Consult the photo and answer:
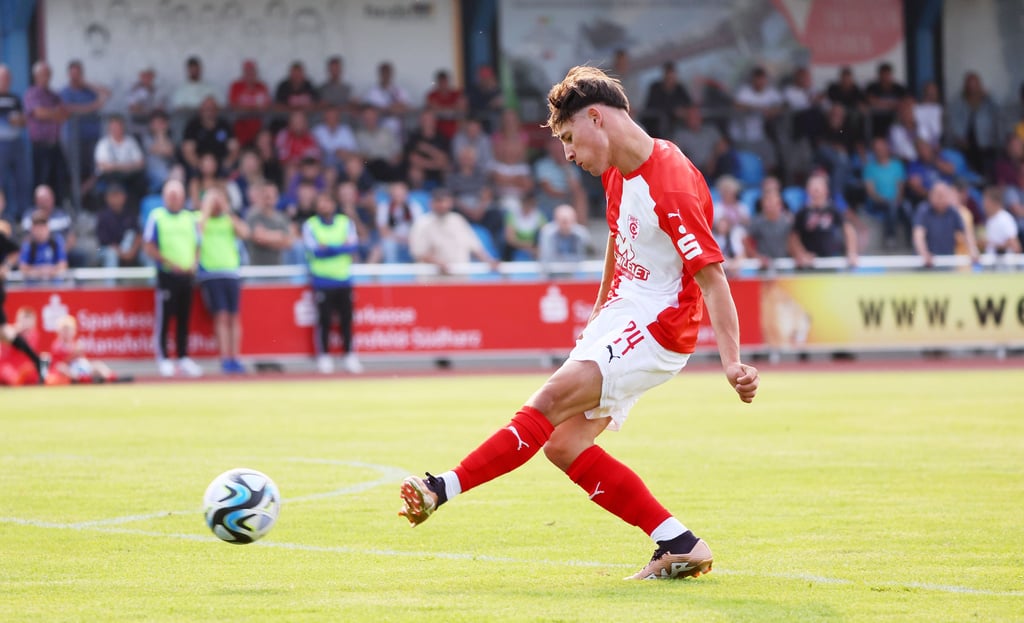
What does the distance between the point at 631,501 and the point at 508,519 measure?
1.81 meters

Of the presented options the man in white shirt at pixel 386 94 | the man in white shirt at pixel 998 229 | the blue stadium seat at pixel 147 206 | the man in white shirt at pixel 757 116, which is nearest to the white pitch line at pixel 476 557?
the blue stadium seat at pixel 147 206

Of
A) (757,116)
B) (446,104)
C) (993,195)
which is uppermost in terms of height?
(446,104)

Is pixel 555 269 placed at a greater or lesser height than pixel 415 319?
greater

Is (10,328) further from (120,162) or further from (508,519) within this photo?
(508,519)

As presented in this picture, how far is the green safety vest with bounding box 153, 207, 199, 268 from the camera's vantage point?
20.4 meters

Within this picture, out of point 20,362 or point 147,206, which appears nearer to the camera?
point 20,362

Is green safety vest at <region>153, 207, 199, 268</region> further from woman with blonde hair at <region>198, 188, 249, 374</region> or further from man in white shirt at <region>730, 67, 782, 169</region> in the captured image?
man in white shirt at <region>730, 67, 782, 169</region>

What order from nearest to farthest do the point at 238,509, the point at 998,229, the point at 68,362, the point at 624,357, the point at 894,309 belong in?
1. the point at 624,357
2. the point at 238,509
3. the point at 68,362
4. the point at 894,309
5. the point at 998,229

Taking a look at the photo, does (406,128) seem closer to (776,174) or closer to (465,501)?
(776,174)

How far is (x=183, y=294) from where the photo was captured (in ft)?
67.9

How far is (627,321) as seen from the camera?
20.5 feet

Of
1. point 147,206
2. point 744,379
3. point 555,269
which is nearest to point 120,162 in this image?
point 147,206

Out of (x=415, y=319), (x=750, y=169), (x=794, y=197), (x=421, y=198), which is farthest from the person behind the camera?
(x=750, y=169)

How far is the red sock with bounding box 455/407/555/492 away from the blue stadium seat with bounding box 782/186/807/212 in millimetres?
19828
